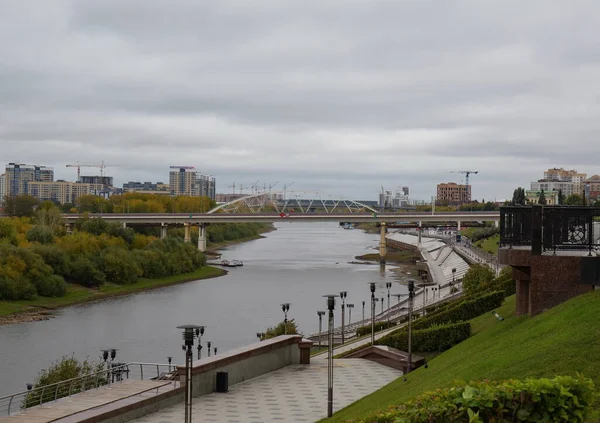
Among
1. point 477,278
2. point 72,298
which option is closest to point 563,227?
point 477,278

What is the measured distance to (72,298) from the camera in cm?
4800

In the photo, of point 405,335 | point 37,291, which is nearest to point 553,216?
point 405,335

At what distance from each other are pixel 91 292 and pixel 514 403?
153 feet

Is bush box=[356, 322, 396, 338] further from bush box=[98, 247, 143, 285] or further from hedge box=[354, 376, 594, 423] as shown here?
bush box=[98, 247, 143, 285]

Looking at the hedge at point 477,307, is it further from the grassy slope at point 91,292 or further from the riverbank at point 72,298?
the grassy slope at point 91,292

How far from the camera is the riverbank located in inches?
1638

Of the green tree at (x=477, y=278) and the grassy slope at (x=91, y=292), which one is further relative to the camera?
the grassy slope at (x=91, y=292)

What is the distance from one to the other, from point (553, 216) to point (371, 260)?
71180 millimetres

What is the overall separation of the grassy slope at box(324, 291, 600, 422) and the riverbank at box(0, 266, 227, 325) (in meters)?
31.2

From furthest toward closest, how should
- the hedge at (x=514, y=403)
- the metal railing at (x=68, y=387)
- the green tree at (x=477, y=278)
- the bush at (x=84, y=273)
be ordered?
the bush at (x=84, y=273), the green tree at (x=477, y=278), the metal railing at (x=68, y=387), the hedge at (x=514, y=403)

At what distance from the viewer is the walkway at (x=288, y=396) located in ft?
44.7

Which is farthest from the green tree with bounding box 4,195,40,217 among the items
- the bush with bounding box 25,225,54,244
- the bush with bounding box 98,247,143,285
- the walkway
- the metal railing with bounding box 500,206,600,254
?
the metal railing with bounding box 500,206,600,254

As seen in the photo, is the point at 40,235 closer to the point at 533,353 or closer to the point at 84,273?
the point at 84,273

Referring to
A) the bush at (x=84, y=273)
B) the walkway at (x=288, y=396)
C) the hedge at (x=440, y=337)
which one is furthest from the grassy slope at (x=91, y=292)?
the hedge at (x=440, y=337)
